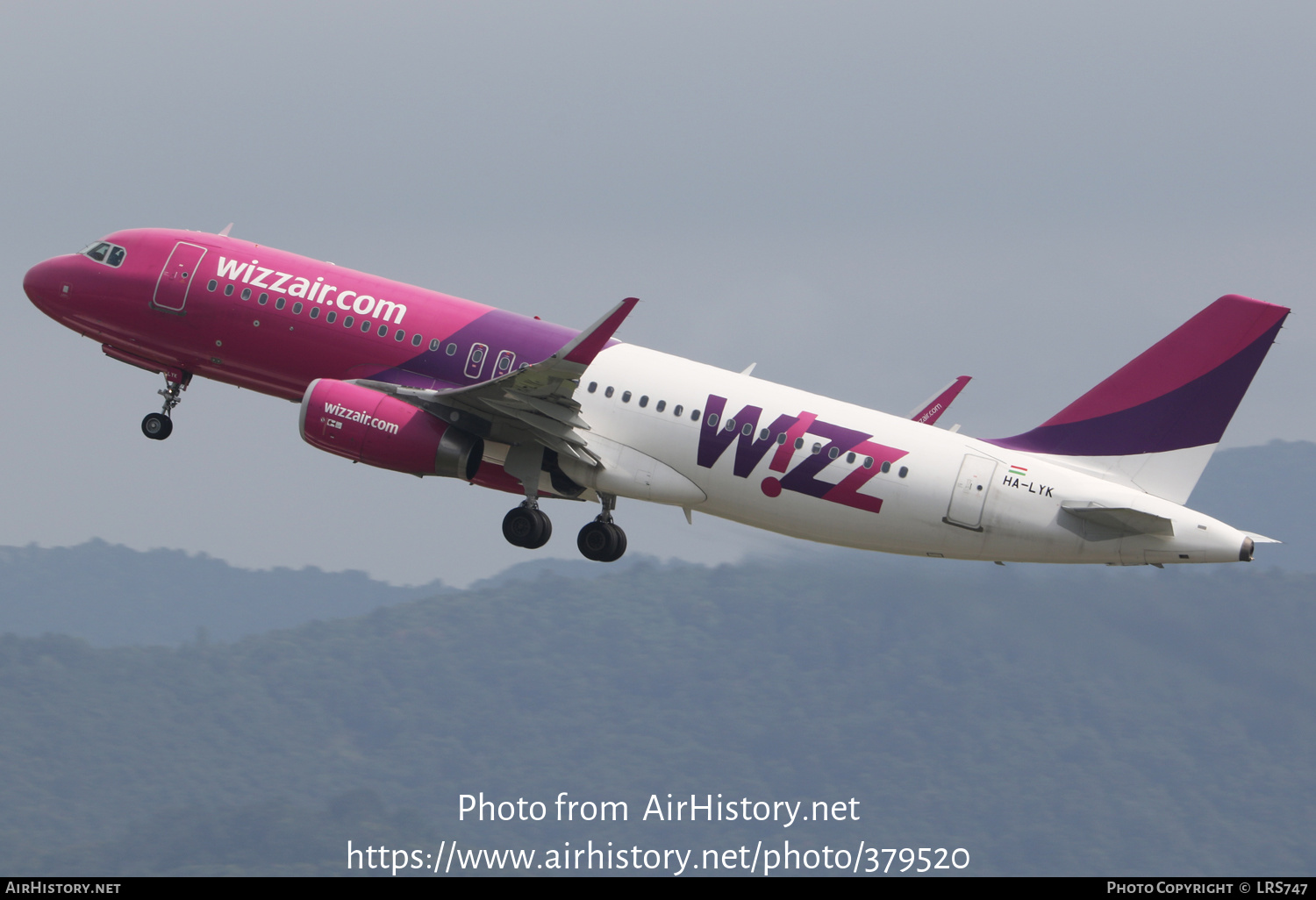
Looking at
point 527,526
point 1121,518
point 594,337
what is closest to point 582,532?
point 527,526

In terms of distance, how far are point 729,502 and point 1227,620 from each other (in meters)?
145

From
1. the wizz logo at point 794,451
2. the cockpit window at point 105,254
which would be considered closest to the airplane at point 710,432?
the wizz logo at point 794,451

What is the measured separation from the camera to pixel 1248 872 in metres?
198

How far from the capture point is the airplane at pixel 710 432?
42688 millimetres

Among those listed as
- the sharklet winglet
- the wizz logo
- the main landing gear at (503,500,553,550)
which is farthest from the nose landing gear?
the sharklet winglet

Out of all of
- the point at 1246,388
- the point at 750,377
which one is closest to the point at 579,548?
the point at 750,377

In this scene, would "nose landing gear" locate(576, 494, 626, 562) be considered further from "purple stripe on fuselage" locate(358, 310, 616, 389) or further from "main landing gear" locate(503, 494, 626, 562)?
"purple stripe on fuselage" locate(358, 310, 616, 389)

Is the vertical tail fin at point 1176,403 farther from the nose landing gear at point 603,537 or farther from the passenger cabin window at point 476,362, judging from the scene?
the passenger cabin window at point 476,362

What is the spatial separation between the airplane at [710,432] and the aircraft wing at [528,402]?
0.20ft

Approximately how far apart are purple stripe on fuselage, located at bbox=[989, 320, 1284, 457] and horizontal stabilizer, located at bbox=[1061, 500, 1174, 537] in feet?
7.73

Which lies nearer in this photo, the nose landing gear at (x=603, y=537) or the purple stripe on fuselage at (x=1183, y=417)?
the purple stripe on fuselage at (x=1183, y=417)

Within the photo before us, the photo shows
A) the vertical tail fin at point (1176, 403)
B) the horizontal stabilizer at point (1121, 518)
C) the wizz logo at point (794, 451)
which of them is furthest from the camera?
the wizz logo at point (794, 451)

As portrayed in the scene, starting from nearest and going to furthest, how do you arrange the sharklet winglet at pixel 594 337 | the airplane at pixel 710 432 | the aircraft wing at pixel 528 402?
the sharklet winglet at pixel 594 337 → the aircraft wing at pixel 528 402 → the airplane at pixel 710 432
